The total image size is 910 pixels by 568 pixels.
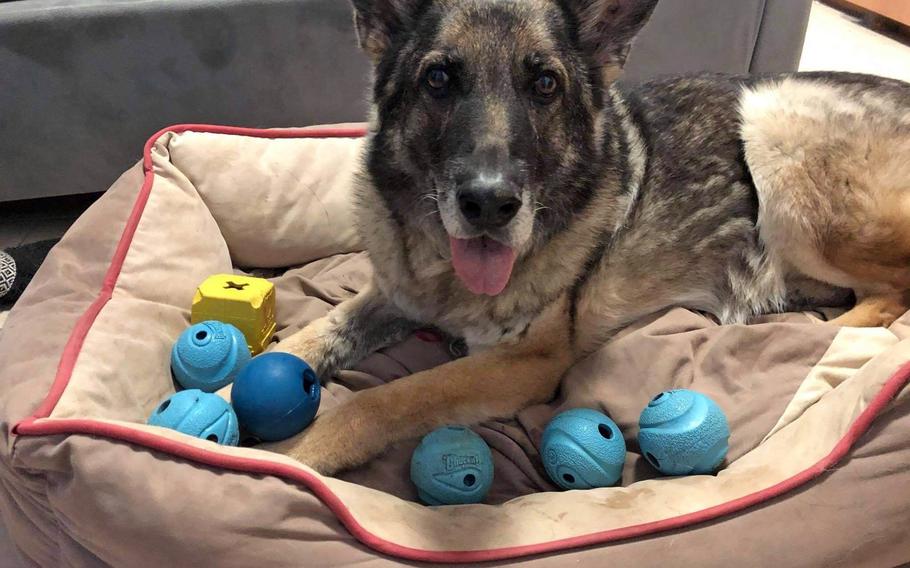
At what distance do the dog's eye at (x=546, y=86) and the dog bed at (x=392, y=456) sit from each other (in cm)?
80

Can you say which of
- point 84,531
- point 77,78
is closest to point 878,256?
point 84,531

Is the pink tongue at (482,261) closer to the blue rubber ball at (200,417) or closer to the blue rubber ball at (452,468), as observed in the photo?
the blue rubber ball at (452,468)

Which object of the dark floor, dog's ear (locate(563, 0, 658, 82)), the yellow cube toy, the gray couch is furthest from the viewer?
the dark floor

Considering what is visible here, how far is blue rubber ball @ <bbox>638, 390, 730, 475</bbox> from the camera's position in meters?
1.60

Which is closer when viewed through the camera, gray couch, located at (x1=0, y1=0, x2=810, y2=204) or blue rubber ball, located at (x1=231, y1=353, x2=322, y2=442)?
blue rubber ball, located at (x1=231, y1=353, x2=322, y2=442)

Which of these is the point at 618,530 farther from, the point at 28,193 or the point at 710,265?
the point at 28,193

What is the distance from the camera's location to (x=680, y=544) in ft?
4.55

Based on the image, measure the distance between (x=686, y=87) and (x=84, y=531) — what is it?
2181 mm

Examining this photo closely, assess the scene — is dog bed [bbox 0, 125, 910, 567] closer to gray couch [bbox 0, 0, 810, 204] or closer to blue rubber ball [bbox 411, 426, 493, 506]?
blue rubber ball [bbox 411, 426, 493, 506]

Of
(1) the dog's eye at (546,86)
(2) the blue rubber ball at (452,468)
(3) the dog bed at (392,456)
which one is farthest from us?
(1) the dog's eye at (546,86)

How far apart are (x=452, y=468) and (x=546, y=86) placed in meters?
0.98

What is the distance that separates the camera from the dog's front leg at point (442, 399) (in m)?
1.70

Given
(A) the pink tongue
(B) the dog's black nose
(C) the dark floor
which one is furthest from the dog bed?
(C) the dark floor

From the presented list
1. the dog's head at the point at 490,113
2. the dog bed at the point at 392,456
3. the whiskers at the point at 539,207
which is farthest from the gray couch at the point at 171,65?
the whiskers at the point at 539,207
